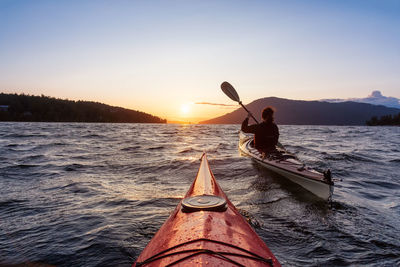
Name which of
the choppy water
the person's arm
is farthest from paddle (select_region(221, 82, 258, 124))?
the choppy water

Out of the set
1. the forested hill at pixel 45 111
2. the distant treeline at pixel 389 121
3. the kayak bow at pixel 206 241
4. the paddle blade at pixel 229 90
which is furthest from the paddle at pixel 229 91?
the distant treeline at pixel 389 121

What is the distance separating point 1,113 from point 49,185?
324 feet

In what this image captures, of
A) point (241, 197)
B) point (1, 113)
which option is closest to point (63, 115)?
point (1, 113)

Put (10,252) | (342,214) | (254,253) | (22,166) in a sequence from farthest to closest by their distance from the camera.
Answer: (22,166), (342,214), (10,252), (254,253)

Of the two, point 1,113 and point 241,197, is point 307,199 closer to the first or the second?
point 241,197

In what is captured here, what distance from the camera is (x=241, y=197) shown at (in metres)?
5.93

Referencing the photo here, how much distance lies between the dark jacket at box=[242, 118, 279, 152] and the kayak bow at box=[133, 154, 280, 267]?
17.2 feet

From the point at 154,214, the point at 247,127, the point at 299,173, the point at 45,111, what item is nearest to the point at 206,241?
the point at 154,214

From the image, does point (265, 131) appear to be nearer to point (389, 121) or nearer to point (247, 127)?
point (247, 127)

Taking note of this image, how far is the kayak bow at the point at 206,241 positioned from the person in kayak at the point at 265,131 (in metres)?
5.23

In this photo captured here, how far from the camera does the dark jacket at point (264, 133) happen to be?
777cm

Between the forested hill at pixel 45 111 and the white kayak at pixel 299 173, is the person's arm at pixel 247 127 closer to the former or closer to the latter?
the white kayak at pixel 299 173

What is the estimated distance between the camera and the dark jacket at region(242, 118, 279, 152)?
25.5ft

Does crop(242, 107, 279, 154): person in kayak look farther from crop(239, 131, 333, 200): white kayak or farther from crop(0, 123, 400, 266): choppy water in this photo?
crop(0, 123, 400, 266): choppy water
